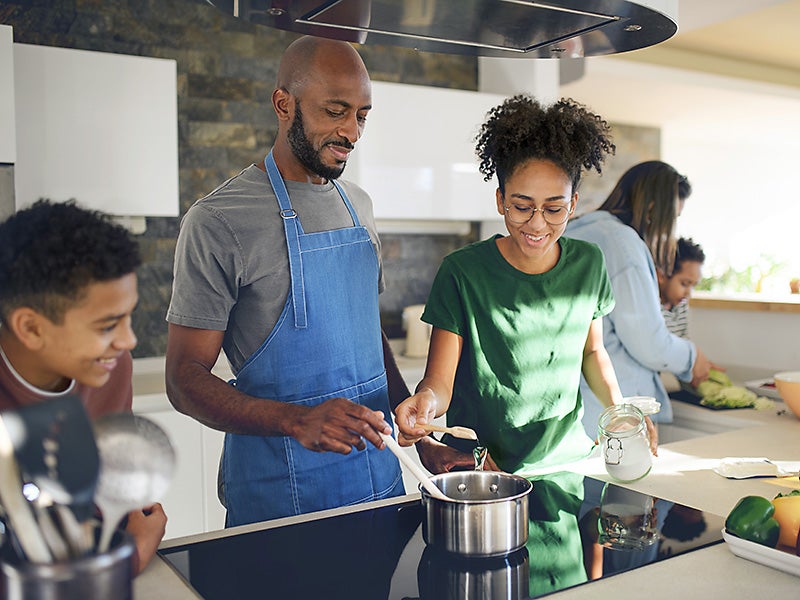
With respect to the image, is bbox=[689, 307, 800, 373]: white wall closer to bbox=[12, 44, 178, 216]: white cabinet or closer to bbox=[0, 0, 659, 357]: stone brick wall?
bbox=[0, 0, 659, 357]: stone brick wall

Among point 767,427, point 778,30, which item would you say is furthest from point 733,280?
point 767,427

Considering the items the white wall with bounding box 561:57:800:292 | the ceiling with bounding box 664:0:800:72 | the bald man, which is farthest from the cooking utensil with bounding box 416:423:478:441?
the white wall with bounding box 561:57:800:292

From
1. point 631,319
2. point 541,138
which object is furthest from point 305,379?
point 631,319

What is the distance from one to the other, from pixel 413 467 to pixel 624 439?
1.61 feet

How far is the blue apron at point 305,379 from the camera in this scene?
1521 mm

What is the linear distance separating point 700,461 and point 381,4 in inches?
44.3

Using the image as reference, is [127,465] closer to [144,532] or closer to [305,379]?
[144,532]

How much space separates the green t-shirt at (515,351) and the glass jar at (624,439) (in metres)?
0.17

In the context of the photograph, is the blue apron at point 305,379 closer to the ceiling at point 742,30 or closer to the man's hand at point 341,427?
the man's hand at point 341,427

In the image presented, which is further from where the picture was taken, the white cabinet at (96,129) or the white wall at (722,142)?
the white wall at (722,142)

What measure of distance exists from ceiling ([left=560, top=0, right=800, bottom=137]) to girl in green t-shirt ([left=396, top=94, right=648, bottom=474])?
2489 millimetres

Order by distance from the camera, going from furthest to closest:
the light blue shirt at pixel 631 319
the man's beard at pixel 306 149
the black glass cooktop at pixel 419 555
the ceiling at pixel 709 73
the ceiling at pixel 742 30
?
the ceiling at pixel 709 73, the ceiling at pixel 742 30, the light blue shirt at pixel 631 319, the man's beard at pixel 306 149, the black glass cooktop at pixel 419 555

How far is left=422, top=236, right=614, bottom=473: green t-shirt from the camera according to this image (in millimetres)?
1576

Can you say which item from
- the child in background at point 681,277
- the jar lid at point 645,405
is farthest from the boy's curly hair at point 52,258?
the child in background at point 681,277
